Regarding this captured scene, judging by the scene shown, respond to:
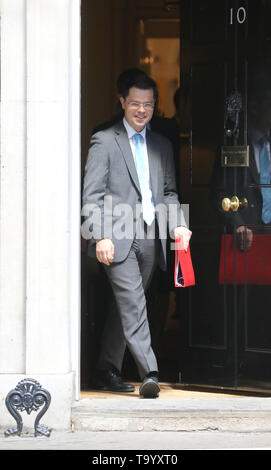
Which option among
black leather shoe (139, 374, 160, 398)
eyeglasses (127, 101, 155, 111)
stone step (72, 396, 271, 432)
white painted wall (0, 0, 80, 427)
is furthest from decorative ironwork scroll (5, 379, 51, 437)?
eyeglasses (127, 101, 155, 111)

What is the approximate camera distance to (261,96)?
277 inches

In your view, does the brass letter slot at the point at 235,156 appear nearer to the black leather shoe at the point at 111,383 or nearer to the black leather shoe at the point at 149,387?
the black leather shoe at the point at 149,387

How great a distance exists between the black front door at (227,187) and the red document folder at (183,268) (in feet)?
1.54

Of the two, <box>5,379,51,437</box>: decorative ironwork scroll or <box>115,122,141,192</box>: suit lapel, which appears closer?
<box>5,379,51,437</box>: decorative ironwork scroll

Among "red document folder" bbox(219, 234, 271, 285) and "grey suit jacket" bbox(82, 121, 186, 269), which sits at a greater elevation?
"grey suit jacket" bbox(82, 121, 186, 269)

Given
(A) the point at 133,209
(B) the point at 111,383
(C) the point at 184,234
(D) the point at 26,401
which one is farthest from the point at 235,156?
(D) the point at 26,401

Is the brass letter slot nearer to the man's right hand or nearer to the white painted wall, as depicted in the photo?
the man's right hand

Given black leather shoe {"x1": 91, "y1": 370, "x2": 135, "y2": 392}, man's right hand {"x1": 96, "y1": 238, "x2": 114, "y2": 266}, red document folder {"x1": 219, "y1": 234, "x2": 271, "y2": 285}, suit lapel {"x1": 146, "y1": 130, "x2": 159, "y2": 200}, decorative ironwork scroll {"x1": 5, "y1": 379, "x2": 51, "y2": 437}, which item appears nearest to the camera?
decorative ironwork scroll {"x1": 5, "y1": 379, "x2": 51, "y2": 437}

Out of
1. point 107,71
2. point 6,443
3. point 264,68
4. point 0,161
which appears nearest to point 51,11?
point 0,161

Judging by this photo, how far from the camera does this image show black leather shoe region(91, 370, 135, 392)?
282 inches

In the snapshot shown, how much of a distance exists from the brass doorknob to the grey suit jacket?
0.32 m

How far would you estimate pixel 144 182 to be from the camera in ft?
22.7

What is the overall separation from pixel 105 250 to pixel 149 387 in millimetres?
952
